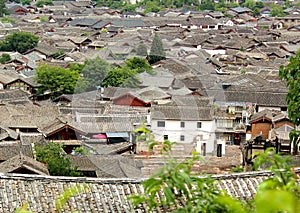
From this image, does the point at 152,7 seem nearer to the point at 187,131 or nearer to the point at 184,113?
the point at 184,113

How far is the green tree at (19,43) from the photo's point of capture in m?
25.2

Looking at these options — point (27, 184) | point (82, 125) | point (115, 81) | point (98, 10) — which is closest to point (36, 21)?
point (98, 10)

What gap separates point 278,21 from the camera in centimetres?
3550

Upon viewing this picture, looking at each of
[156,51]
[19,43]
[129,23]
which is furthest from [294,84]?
[129,23]

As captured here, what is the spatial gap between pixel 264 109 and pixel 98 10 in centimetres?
2740

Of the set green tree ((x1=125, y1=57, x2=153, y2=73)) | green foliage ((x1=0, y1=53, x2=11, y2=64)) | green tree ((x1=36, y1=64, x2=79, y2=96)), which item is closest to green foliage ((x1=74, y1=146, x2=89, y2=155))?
green tree ((x1=125, y1=57, x2=153, y2=73))

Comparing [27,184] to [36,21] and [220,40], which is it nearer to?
[220,40]

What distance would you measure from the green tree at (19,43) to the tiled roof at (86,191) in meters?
21.8

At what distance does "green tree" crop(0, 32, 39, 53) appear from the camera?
82.6ft

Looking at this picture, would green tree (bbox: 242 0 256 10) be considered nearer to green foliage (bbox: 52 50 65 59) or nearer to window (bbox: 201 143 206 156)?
green foliage (bbox: 52 50 65 59)

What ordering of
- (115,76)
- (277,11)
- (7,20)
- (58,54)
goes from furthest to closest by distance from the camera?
(277,11)
(7,20)
(58,54)
(115,76)

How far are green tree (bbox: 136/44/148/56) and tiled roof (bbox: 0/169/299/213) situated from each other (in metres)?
9.67

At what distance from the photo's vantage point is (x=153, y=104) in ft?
36.0

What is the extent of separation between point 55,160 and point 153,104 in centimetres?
292
